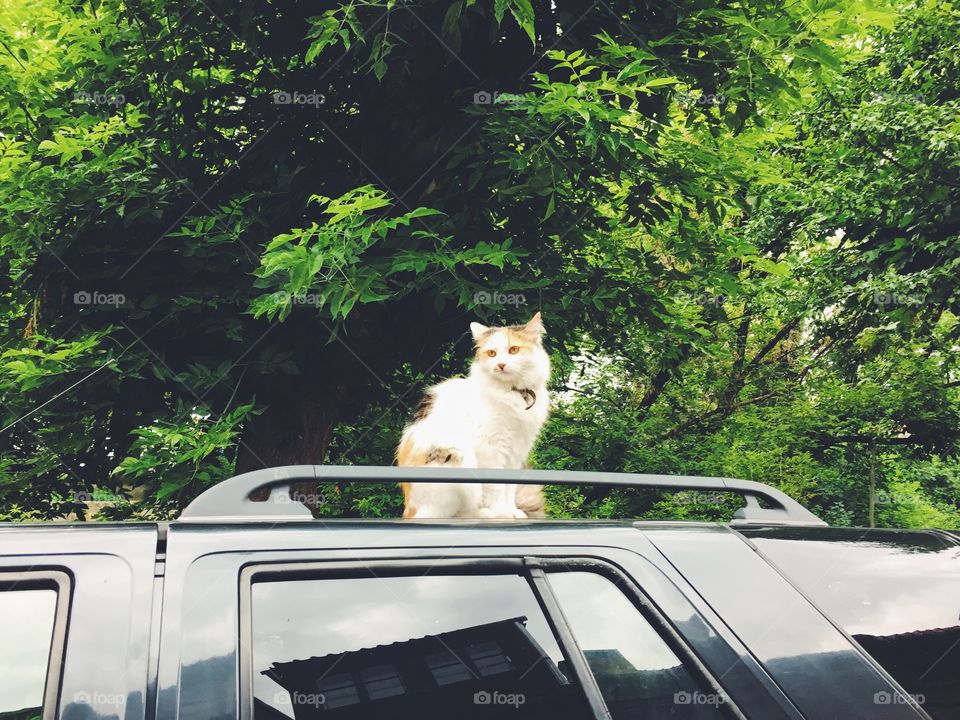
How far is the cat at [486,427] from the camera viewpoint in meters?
4.49

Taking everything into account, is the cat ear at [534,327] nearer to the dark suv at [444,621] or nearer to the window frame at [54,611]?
the dark suv at [444,621]

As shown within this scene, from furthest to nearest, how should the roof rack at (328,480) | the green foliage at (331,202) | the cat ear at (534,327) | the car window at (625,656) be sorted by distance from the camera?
the green foliage at (331,202) < the cat ear at (534,327) < the roof rack at (328,480) < the car window at (625,656)

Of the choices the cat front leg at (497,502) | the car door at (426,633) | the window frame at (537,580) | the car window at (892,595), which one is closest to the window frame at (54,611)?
the car door at (426,633)

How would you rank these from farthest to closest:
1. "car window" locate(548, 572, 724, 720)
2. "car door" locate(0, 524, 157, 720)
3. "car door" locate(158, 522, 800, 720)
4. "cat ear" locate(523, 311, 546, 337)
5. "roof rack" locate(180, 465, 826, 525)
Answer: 1. "cat ear" locate(523, 311, 546, 337)
2. "roof rack" locate(180, 465, 826, 525)
3. "car window" locate(548, 572, 724, 720)
4. "car door" locate(158, 522, 800, 720)
5. "car door" locate(0, 524, 157, 720)

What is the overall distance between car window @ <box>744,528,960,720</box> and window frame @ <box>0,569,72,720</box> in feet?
5.23

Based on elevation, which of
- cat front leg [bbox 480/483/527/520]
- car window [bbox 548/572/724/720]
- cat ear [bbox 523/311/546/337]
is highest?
cat ear [bbox 523/311/546/337]

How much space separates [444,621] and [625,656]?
405 millimetres

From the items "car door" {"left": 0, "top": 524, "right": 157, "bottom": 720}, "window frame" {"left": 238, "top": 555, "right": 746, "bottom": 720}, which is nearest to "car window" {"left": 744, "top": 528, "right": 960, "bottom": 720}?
"window frame" {"left": 238, "top": 555, "right": 746, "bottom": 720}

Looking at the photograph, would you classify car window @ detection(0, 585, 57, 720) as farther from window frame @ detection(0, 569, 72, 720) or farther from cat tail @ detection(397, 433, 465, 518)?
cat tail @ detection(397, 433, 465, 518)

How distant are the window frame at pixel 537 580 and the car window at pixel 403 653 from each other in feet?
0.05

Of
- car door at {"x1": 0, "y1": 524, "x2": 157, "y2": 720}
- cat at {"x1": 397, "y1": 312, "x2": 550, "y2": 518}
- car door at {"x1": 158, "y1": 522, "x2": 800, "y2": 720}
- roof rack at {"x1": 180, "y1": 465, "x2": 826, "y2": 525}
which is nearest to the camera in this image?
car door at {"x1": 0, "y1": 524, "x2": 157, "y2": 720}

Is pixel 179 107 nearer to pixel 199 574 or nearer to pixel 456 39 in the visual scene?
pixel 456 39

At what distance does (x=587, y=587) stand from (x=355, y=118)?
6096mm

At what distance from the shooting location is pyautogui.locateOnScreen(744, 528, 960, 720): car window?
185cm
